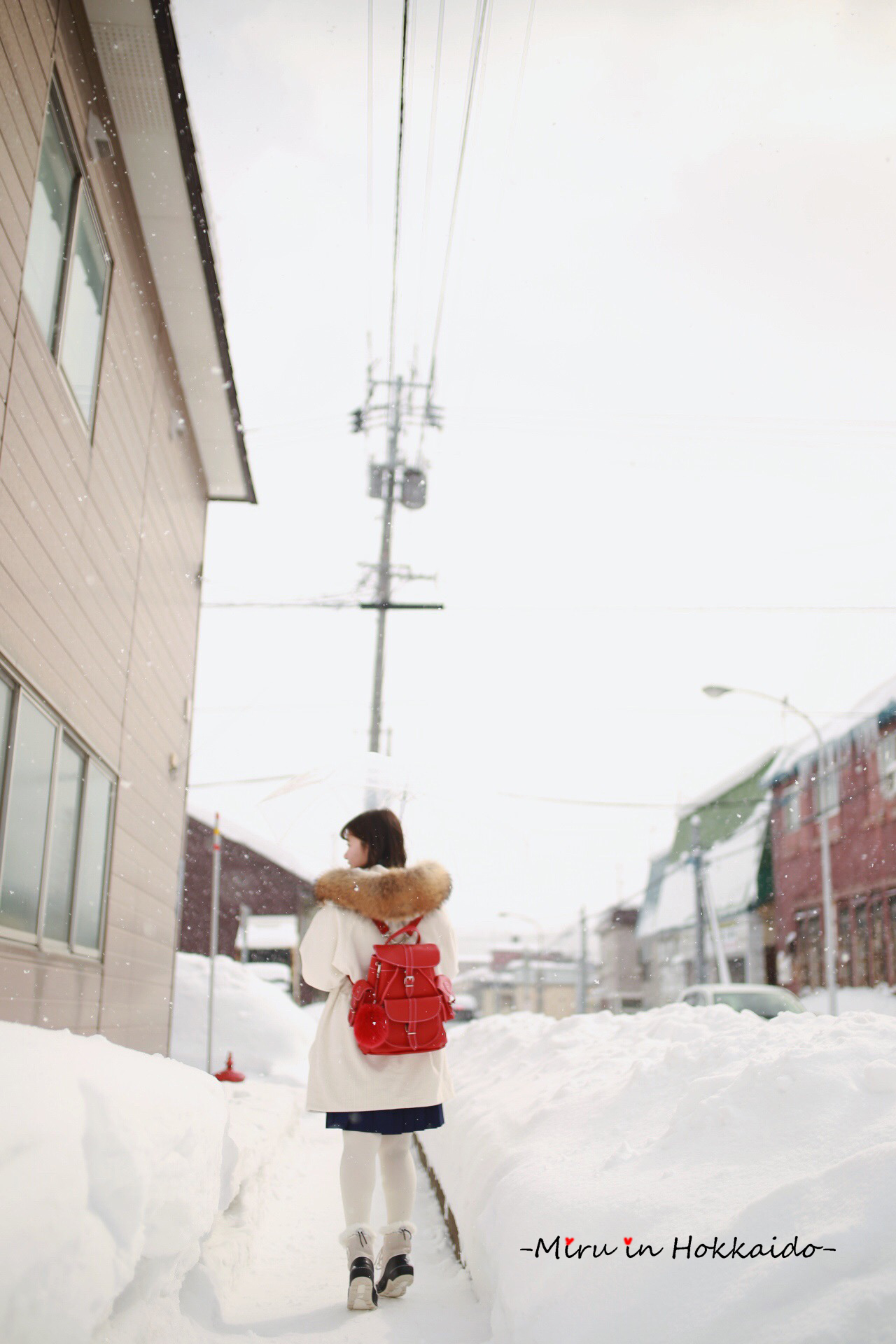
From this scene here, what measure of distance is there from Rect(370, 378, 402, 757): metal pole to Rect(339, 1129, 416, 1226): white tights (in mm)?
12856

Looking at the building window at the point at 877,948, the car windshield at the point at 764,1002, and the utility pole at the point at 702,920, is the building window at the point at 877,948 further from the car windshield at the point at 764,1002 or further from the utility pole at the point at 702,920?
the car windshield at the point at 764,1002

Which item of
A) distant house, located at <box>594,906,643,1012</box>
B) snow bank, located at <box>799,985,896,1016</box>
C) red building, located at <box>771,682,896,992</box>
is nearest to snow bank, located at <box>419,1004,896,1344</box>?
snow bank, located at <box>799,985,896,1016</box>

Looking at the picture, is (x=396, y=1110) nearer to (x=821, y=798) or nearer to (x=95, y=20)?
(x=95, y=20)

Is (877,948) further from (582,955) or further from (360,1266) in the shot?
(360,1266)

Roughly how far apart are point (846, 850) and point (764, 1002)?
1066cm

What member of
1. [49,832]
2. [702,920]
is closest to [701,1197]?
[49,832]

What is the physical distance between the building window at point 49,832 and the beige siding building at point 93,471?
0.06ft

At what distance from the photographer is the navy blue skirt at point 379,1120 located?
3.73m

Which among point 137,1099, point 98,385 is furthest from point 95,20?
point 137,1099

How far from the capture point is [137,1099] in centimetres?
273

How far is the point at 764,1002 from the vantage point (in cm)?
1534

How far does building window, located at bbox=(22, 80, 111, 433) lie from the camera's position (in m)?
5.50

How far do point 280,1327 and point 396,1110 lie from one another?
749 millimetres

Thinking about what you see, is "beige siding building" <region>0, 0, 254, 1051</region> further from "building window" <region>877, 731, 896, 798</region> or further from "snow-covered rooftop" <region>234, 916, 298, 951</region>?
"snow-covered rooftop" <region>234, 916, 298, 951</region>
